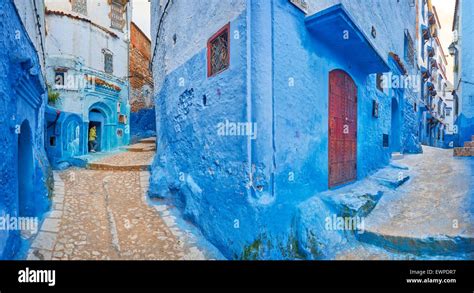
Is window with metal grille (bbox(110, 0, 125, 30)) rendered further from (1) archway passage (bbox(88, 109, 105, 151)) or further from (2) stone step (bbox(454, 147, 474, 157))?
(2) stone step (bbox(454, 147, 474, 157))

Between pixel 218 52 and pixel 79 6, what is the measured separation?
15.5 meters

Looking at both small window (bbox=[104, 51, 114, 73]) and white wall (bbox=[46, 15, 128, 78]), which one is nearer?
white wall (bbox=[46, 15, 128, 78])

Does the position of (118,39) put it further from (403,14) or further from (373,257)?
(373,257)

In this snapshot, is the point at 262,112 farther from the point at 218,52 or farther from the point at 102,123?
the point at 102,123

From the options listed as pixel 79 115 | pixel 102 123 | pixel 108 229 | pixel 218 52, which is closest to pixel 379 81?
pixel 218 52

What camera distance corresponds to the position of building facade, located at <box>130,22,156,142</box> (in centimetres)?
1872

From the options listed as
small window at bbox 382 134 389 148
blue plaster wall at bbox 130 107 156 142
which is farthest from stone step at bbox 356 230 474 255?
blue plaster wall at bbox 130 107 156 142

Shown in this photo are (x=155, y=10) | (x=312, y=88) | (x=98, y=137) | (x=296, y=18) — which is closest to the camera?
(x=296, y=18)

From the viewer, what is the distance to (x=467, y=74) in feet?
36.8

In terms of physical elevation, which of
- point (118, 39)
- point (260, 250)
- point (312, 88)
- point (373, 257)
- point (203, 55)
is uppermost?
point (118, 39)

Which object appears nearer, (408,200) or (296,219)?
(296,219)

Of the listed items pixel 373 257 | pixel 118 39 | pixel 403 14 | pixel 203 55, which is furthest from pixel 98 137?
pixel 403 14

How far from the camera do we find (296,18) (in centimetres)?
357

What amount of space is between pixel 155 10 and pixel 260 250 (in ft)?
26.6
